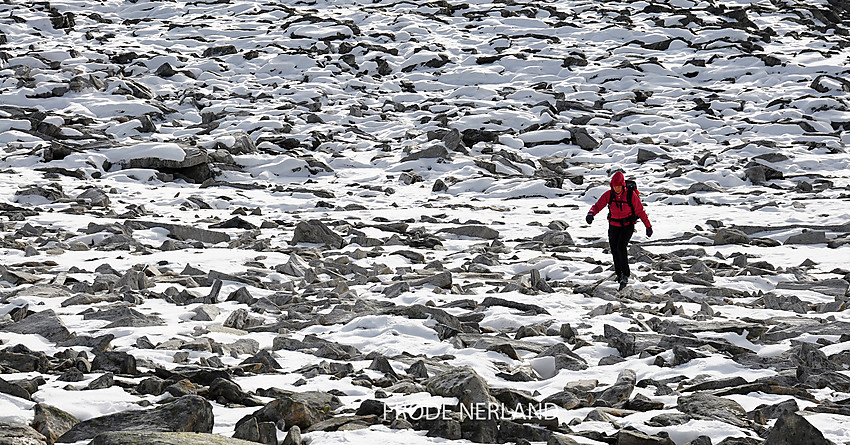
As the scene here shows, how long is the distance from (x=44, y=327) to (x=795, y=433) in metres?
5.40

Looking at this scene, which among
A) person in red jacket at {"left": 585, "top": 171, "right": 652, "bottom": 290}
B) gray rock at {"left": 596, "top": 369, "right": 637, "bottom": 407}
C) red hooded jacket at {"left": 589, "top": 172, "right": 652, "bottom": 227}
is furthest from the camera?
red hooded jacket at {"left": 589, "top": 172, "right": 652, "bottom": 227}

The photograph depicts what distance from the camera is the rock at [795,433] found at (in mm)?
Answer: 3482

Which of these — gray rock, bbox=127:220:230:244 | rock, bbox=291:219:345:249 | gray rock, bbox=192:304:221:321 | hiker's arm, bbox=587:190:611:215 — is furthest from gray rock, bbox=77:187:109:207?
hiker's arm, bbox=587:190:611:215

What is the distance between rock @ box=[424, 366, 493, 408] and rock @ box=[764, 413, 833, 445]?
1.52 meters

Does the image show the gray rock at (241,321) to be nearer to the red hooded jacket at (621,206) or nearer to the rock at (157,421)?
the rock at (157,421)

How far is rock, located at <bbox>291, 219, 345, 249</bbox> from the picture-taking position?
1134 centimetres

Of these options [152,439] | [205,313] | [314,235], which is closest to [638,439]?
[152,439]

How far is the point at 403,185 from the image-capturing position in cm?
1741

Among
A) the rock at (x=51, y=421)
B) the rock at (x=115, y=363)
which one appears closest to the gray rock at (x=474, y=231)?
the rock at (x=115, y=363)

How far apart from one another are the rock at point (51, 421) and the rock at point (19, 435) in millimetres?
68

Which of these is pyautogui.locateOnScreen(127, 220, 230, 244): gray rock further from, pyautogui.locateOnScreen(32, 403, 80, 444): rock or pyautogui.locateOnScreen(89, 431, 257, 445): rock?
pyautogui.locateOnScreen(89, 431, 257, 445): rock

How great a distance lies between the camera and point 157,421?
11.5ft

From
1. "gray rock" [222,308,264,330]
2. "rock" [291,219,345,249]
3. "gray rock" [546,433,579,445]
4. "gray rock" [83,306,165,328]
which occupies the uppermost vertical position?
"gray rock" [546,433,579,445]

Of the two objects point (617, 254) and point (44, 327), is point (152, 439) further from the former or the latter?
point (617, 254)
